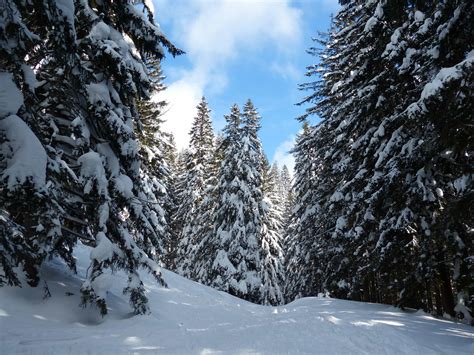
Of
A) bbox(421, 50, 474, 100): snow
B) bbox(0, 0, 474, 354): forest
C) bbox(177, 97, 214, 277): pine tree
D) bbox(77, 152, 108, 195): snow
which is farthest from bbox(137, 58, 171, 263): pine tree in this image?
bbox(421, 50, 474, 100): snow

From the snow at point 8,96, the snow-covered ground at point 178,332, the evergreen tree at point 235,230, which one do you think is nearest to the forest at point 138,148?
the snow at point 8,96

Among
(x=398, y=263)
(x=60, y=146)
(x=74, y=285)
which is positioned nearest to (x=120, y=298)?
→ (x=74, y=285)

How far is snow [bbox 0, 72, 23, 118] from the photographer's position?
435cm

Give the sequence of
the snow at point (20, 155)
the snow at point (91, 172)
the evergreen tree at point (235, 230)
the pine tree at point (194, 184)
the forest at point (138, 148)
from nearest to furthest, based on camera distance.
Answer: the snow at point (20, 155) → the forest at point (138, 148) → the snow at point (91, 172) → the evergreen tree at point (235, 230) → the pine tree at point (194, 184)

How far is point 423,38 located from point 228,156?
1625 centimetres

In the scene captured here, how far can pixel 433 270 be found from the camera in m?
8.45

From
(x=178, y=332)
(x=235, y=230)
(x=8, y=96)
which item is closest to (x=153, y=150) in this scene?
(x=235, y=230)

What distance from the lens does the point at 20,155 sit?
4367mm

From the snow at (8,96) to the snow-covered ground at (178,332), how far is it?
3.25 m

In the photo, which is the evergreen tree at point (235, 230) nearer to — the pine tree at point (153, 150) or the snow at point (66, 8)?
the pine tree at point (153, 150)

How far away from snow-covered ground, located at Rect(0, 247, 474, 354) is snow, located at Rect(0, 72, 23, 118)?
128 inches

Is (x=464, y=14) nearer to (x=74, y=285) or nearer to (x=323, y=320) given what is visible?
(x=323, y=320)

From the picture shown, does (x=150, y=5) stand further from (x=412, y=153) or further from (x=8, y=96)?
(x=412, y=153)

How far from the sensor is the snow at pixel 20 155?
4270 millimetres
